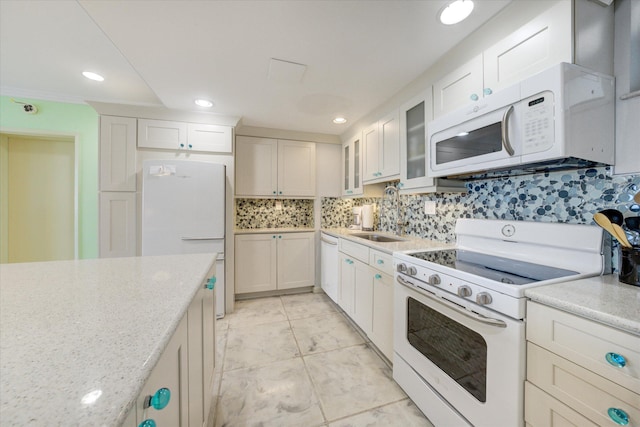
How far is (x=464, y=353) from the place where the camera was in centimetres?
114

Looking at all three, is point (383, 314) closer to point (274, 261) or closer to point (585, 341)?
point (585, 341)

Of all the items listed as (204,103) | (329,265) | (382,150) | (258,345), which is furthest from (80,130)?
(382,150)

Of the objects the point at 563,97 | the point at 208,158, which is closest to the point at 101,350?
the point at 563,97

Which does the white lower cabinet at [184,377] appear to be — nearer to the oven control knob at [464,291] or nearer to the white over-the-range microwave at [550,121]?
the oven control knob at [464,291]

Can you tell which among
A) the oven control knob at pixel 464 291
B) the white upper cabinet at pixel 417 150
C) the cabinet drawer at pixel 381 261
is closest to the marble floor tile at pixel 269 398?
the cabinet drawer at pixel 381 261

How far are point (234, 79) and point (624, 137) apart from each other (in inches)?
92.0

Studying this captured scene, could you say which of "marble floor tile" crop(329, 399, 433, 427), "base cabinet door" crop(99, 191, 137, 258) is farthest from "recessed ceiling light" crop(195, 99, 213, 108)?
"marble floor tile" crop(329, 399, 433, 427)

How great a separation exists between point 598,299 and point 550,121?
0.70 meters

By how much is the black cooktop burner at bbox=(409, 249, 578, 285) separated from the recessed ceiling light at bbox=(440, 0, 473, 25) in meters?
1.33

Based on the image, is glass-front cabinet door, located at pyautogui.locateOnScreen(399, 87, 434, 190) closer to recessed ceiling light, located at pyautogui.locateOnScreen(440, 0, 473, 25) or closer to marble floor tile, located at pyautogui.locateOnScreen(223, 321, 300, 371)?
recessed ceiling light, located at pyautogui.locateOnScreen(440, 0, 473, 25)

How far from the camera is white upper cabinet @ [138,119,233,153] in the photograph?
2.53 m

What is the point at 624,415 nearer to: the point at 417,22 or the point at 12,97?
the point at 417,22

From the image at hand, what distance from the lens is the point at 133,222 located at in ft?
8.22

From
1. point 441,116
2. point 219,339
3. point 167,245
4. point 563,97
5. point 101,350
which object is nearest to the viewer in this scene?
point 101,350
